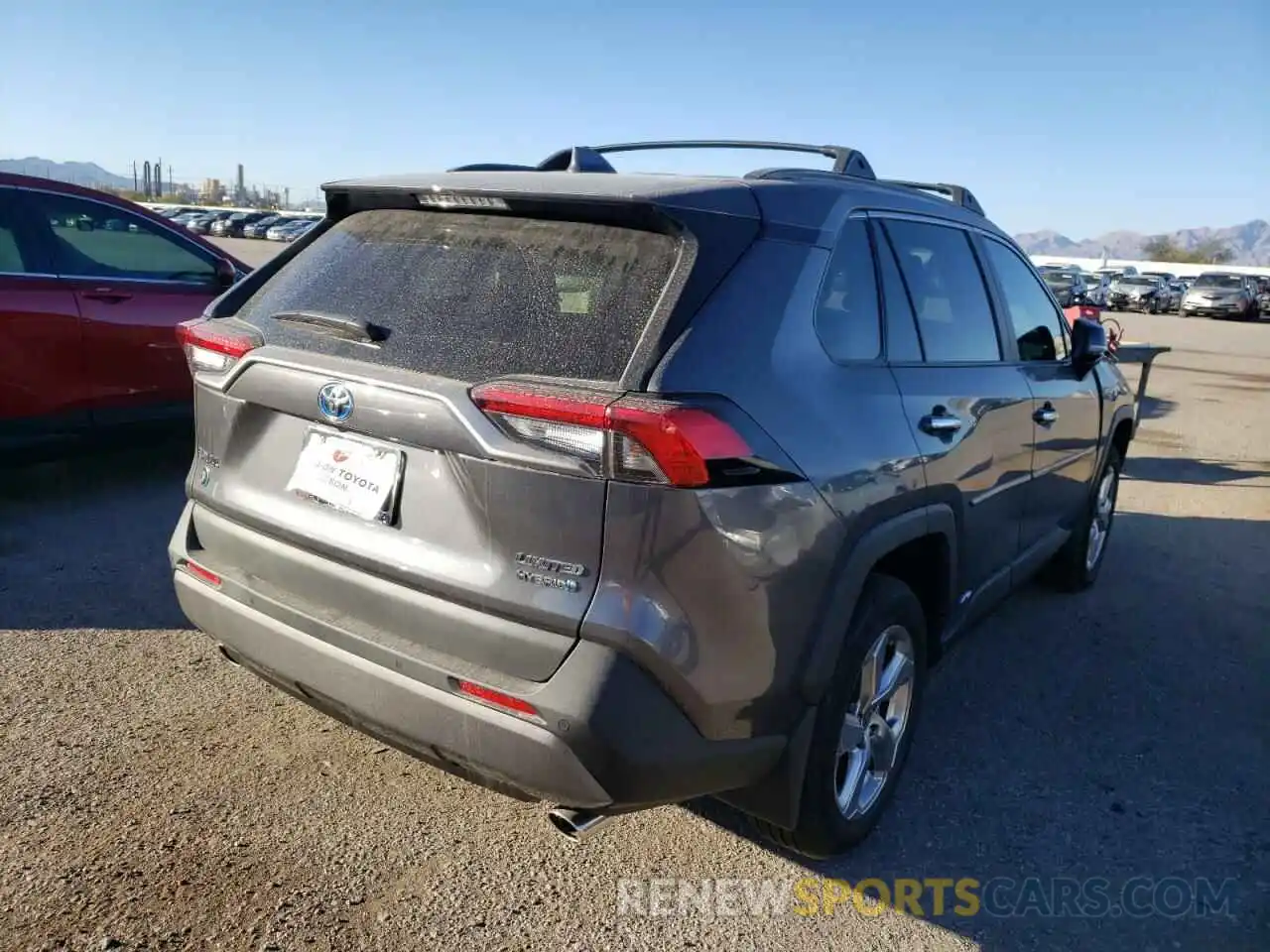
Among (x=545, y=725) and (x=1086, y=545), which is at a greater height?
(x=545, y=725)

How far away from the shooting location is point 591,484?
2.14m

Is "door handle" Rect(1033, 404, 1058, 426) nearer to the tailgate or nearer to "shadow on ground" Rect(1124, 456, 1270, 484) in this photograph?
the tailgate

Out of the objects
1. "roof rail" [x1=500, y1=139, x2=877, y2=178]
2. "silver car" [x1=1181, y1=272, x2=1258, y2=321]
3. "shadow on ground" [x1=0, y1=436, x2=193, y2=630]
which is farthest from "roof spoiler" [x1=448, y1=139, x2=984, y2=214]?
"silver car" [x1=1181, y1=272, x2=1258, y2=321]

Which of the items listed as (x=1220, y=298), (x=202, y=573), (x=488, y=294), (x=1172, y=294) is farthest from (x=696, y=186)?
(x=1172, y=294)

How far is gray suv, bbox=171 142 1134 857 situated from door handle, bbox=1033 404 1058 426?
103cm

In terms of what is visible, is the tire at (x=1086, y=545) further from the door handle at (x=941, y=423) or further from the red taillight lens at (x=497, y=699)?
the red taillight lens at (x=497, y=699)

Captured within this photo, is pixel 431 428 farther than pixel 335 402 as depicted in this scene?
No

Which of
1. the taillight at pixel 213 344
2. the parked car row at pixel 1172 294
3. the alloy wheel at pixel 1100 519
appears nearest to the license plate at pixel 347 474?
the taillight at pixel 213 344

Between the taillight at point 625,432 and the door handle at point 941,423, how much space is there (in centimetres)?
106

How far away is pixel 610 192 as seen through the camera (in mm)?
2428

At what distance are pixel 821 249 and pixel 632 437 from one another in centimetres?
90

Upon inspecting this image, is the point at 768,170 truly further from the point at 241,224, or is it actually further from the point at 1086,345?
the point at 241,224

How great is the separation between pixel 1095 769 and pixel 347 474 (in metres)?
2.79

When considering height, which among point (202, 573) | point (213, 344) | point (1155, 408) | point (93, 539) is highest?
point (213, 344)
